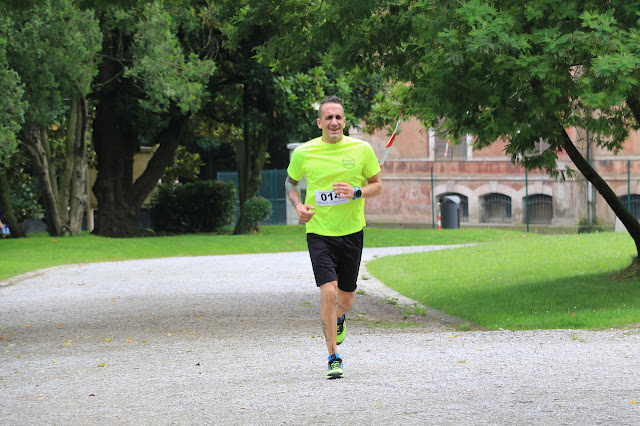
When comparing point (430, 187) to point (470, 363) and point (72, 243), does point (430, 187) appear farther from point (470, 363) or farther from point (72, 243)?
point (470, 363)

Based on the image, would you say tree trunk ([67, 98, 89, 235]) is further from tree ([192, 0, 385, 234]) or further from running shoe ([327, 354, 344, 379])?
running shoe ([327, 354, 344, 379])

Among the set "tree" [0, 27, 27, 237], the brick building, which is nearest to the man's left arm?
"tree" [0, 27, 27, 237]

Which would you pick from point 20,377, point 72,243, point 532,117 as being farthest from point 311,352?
point 72,243

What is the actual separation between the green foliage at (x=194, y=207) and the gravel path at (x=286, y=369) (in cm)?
1830

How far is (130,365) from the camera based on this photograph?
24.1 ft

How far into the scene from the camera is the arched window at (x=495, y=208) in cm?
3719

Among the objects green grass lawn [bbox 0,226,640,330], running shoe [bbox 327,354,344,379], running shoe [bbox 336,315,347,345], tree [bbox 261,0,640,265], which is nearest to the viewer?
running shoe [bbox 327,354,344,379]

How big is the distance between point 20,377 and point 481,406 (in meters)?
3.58

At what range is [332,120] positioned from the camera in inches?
259

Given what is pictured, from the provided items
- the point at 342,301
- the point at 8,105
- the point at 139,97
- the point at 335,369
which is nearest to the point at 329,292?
the point at 342,301

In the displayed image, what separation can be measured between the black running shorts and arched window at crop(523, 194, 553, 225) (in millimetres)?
29718

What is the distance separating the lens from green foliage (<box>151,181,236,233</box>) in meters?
30.7

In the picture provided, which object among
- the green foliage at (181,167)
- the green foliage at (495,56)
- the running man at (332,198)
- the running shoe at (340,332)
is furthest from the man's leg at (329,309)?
the green foliage at (181,167)

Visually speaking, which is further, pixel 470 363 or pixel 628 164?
pixel 628 164
